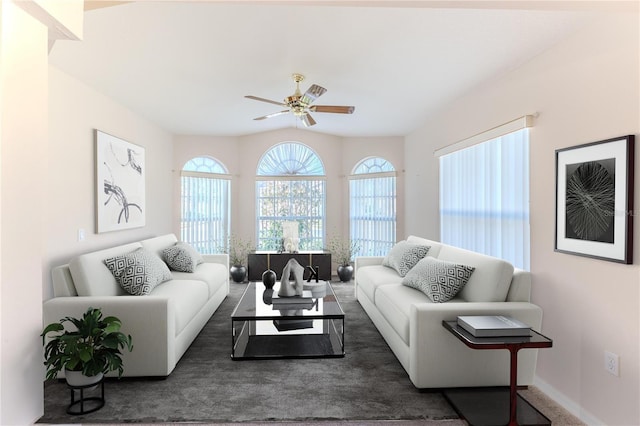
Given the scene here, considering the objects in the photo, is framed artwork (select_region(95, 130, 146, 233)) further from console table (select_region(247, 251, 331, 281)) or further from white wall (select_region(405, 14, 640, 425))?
white wall (select_region(405, 14, 640, 425))

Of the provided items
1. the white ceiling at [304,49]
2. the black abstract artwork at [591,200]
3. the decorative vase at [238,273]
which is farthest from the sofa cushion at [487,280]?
the decorative vase at [238,273]

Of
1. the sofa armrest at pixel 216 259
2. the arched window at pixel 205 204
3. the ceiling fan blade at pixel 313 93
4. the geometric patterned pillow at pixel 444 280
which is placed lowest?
the sofa armrest at pixel 216 259

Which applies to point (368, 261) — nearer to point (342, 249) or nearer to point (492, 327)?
point (342, 249)

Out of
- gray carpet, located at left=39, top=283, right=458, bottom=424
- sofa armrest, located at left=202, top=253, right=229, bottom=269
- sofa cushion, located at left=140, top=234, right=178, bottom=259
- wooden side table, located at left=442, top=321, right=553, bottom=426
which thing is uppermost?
sofa cushion, located at left=140, top=234, right=178, bottom=259

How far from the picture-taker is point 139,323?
110 inches

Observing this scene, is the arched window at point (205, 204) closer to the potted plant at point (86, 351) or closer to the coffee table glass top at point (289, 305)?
the coffee table glass top at point (289, 305)

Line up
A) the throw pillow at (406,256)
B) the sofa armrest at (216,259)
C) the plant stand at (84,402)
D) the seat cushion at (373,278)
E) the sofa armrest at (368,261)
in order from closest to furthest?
the plant stand at (84,402) < the seat cushion at (373,278) < the throw pillow at (406,256) < the sofa armrest at (368,261) < the sofa armrest at (216,259)

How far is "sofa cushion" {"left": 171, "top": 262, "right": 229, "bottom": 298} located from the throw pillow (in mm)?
2052

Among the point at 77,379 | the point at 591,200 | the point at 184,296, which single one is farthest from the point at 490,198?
the point at 77,379

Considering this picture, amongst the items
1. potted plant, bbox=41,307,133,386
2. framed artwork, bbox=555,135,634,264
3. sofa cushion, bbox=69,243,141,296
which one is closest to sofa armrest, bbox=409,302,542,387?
framed artwork, bbox=555,135,634,264

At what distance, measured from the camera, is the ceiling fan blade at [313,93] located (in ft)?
11.3

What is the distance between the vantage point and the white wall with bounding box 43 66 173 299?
329 centimetres

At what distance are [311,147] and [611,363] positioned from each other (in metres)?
5.43

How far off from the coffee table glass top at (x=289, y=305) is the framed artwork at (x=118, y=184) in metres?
1.64
